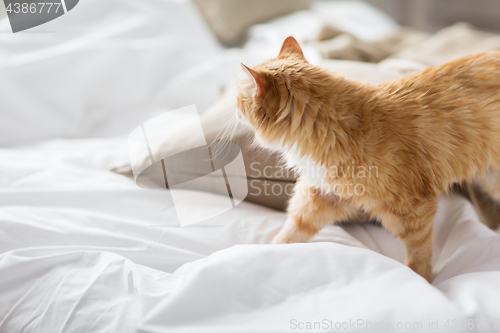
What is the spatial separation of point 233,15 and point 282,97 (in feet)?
3.84

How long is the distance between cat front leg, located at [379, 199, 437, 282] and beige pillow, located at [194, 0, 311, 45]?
127 cm

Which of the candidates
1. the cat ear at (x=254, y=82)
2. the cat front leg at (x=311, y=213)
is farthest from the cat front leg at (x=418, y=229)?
the cat ear at (x=254, y=82)

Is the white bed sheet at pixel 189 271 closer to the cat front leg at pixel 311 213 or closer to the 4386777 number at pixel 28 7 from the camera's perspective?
the cat front leg at pixel 311 213

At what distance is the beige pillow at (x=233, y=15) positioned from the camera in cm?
172

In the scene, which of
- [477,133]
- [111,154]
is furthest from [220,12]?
[477,133]

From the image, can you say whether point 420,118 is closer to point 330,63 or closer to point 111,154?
point 330,63

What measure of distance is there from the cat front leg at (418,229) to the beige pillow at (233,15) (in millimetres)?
1269

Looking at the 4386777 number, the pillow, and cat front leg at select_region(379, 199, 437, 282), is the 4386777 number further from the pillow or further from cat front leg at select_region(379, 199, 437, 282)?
cat front leg at select_region(379, 199, 437, 282)

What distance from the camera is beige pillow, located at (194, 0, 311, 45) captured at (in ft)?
5.65

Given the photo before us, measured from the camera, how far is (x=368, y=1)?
10.4 ft

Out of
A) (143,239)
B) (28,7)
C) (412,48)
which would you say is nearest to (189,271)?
(143,239)

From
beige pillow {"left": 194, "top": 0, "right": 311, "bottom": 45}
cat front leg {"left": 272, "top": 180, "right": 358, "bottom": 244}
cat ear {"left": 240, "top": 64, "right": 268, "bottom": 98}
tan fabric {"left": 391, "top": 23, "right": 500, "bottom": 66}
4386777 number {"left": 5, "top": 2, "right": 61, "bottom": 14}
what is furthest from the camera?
beige pillow {"left": 194, "top": 0, "right": 311, "bottom": 45}

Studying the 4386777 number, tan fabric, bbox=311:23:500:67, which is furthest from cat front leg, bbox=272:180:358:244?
the 4386777 number

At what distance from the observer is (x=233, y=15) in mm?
1741
